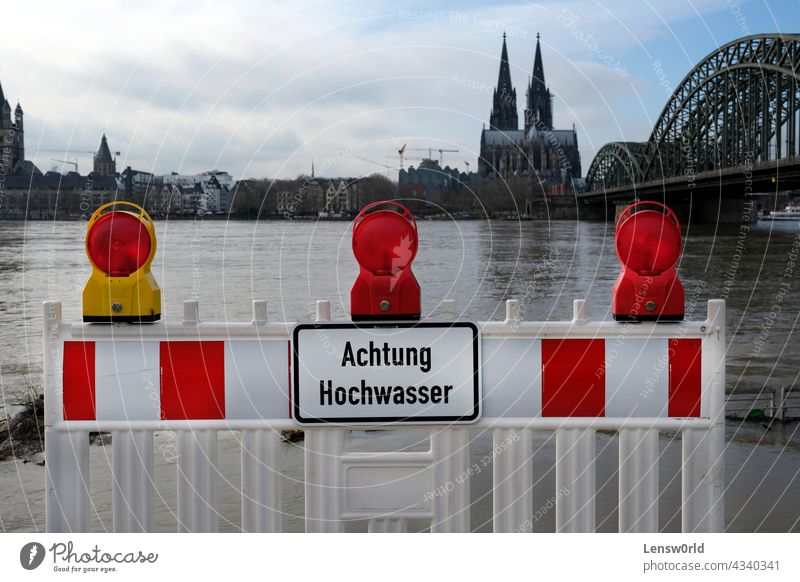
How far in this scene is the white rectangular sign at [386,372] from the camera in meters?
2.58

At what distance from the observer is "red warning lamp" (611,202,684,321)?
2.61 metres

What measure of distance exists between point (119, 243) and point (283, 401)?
65 cm

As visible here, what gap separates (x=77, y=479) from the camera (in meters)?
2.68

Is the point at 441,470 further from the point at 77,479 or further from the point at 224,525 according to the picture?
the point at 224,525

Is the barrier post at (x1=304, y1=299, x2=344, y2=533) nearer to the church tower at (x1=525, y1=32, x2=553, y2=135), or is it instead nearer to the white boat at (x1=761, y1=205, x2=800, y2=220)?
the church tower at (x1=525, y1=32, x2=553, y2=135)

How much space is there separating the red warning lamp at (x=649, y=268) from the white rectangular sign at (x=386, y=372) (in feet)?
1.56

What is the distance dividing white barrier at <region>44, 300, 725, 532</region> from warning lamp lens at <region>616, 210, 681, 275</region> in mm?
179

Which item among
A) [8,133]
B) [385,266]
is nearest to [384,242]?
[385,266]

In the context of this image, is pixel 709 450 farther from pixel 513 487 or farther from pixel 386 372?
pixel 386 372

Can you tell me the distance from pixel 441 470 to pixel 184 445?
78cm

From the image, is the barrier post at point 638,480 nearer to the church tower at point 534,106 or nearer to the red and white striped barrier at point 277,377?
the red and white striped barrier at point 277,377

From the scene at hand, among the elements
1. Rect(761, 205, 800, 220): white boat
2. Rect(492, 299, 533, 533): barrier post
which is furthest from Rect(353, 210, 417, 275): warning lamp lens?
Rect(761, 205, 800, 220): white boat

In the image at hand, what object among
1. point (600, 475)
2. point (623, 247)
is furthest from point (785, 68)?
point (623, 247)

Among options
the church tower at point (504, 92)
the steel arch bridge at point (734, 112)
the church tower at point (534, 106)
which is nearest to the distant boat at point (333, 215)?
the church tower at point (504, 92)
